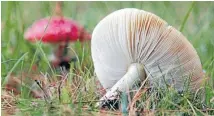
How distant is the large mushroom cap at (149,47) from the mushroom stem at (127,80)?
24 millimetres

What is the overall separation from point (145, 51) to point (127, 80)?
0.47 feet

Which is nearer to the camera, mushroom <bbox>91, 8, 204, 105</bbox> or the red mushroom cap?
mushroom <bbox>91, 8, 204, 105</bbox>

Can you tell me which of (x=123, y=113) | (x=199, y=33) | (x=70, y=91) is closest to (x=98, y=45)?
(x=70, y=91)

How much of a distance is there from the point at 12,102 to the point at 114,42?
497 millimetres

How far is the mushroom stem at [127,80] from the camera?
Result: 93.4 inches

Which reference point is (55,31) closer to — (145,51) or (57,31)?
(57,31)

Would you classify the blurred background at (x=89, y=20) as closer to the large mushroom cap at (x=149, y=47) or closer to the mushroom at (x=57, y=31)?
the mushroom at (x=57, y=31)

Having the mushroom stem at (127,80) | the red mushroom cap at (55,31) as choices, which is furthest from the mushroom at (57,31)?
the mushroom stem at (127,80)

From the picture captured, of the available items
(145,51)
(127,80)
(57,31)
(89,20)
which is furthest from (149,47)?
(89,20)

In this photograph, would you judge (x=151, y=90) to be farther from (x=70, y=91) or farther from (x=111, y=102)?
(x=70, y=91)

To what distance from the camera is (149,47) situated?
2414 mm

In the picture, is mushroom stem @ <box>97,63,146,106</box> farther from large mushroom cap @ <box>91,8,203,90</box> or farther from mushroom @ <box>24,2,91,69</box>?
mushroom @ <box>24,2,91,69</box>

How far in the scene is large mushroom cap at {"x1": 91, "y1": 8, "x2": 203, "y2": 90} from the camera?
2338 mm

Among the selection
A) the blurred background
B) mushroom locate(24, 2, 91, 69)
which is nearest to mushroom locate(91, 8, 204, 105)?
the blurred background
